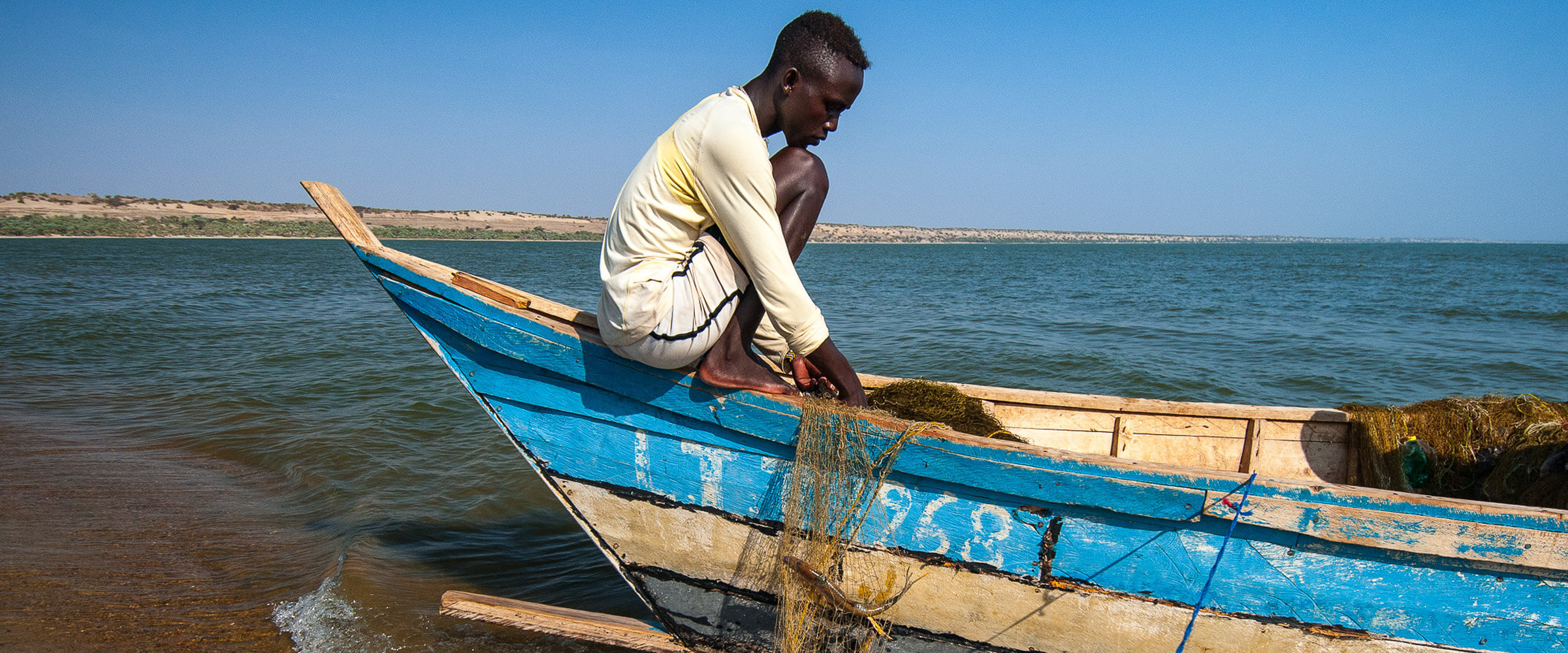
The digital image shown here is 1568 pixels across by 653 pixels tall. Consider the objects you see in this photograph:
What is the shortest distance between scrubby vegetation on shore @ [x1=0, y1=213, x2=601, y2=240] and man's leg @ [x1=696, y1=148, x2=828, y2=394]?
7338 centimetres

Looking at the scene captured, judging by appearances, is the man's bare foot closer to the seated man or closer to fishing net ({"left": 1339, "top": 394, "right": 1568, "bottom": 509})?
the seated man

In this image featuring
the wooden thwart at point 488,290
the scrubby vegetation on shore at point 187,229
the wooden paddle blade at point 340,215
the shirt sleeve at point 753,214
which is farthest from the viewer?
the scrubby vegetation on shore at point 187,229

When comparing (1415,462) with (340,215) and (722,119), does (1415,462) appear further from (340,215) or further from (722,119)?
(340,215)

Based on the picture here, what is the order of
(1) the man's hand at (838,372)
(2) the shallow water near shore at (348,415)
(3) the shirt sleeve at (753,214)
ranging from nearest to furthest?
(3) the shirt sleeve at (753,214) < (1) the man's hand at (838,372) < (2) the shallow water near shore at (348,415)

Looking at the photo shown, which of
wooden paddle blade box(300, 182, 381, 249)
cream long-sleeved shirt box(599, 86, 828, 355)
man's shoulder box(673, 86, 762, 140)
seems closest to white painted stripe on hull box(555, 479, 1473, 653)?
cream long-sleeved shirt box(599, 86, 828, 355)

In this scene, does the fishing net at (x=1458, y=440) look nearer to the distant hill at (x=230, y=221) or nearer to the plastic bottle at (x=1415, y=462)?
the plastic bottle at (x=1415, y=462)

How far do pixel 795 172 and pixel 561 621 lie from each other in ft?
7.62

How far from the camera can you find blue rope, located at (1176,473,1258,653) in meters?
2.33

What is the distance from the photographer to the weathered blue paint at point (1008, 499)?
7.83ft

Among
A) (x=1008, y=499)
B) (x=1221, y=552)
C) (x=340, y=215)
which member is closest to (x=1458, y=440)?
(x=1221, y=552)

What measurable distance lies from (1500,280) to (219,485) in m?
44.9

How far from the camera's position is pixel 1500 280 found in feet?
110

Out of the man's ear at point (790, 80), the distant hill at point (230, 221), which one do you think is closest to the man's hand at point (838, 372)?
the man's ear at point (790, 80)

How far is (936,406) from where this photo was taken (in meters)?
3.37
